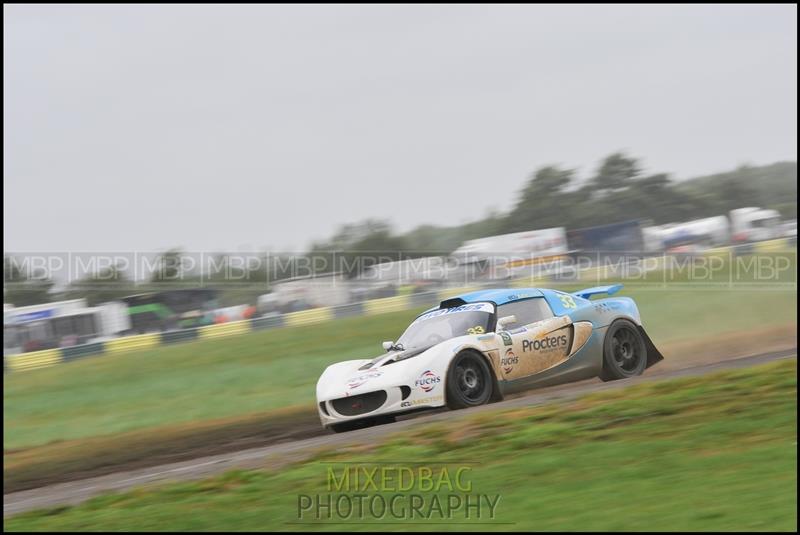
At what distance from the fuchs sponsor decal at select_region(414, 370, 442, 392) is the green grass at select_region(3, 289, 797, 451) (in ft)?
1.45

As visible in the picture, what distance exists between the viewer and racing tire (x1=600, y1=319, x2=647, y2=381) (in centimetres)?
664

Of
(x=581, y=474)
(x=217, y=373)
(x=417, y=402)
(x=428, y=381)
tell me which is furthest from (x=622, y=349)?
(x=217, y=373)

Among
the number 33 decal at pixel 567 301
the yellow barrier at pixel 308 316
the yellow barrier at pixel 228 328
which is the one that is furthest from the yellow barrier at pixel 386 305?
the number 33 decal at pixel 567 301

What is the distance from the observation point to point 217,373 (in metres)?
9.33

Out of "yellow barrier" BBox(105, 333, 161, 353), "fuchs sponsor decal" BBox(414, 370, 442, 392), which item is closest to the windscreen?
"fuchs sponsor decal" BBox(414, 370, 442, 392)

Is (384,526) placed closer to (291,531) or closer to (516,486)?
(291,531)

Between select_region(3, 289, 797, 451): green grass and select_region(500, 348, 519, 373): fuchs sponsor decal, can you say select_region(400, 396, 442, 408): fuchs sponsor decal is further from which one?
select_region(500, 348, 519, 373): fuchs sponsor decal

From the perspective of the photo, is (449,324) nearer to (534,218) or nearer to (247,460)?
(247,460)

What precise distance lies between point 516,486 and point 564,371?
1103 millimetres

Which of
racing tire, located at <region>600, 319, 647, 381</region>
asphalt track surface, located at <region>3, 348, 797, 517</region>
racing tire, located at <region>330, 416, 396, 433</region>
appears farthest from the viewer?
racing tire, located at <region>330, 416, 396, 433</region>

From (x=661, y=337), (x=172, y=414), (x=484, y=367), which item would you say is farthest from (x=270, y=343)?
(x=172, y=414)

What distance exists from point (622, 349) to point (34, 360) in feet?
33.3

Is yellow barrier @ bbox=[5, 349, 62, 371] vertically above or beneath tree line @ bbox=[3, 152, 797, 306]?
beneath

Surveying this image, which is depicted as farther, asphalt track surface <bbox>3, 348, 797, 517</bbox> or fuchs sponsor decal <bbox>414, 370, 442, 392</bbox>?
asphalt track surface <bbox>3, 348, 797, 517</bbox>
